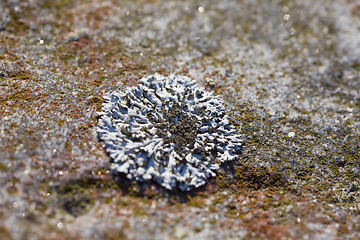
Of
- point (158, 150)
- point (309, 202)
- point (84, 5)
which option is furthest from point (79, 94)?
point (309, 202)

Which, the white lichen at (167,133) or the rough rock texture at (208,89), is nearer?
the rough rock texture at (208,89)

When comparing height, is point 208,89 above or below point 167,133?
above

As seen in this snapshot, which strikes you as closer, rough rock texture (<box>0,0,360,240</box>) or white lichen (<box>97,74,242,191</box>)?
rough rock texture (<box>0,0,360,240</box>)

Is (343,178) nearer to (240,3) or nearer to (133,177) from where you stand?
(133,177)

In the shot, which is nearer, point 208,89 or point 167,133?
point 167,133
